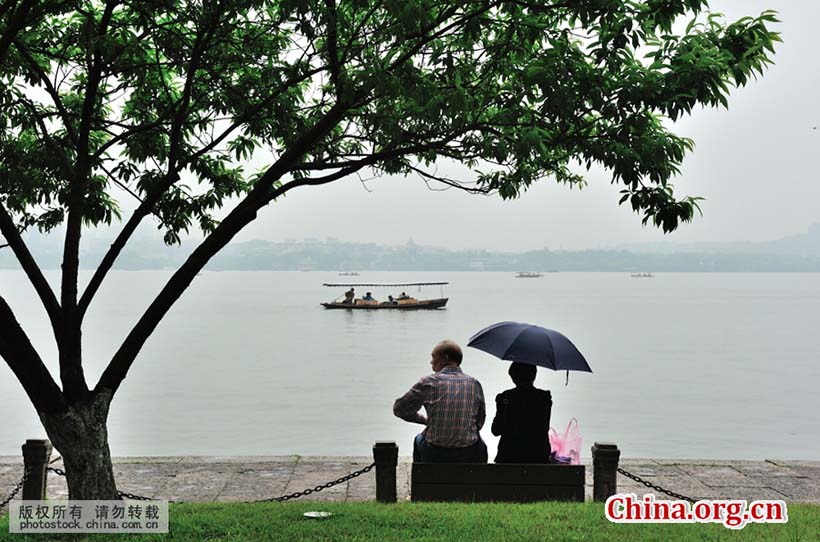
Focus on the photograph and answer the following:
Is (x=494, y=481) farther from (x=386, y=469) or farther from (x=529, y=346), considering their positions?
(x=529, y=346)

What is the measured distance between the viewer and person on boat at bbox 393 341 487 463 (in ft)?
25.3

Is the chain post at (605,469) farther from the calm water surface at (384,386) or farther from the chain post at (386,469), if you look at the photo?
the calm water surface at (384,386)

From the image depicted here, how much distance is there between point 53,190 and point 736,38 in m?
6.79

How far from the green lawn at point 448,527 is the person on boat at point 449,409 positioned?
1.60 feet

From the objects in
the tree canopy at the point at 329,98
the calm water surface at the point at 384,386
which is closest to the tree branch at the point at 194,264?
the tree canopy at the point at 329,98

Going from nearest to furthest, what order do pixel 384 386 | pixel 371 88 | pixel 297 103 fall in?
pixel 371 88, pixel 297 103, pixel 384 386

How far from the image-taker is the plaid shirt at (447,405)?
770 centimetres

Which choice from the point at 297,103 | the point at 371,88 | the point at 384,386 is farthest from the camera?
the point at 384,386

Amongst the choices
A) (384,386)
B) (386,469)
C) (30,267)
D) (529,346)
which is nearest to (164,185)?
(30,267)

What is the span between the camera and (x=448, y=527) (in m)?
7.15

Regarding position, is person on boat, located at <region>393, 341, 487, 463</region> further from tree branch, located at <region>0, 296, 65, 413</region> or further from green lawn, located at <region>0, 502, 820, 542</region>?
tree branch, located at <region>0, 296, 65, 413</region>

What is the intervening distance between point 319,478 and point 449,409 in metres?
3.34

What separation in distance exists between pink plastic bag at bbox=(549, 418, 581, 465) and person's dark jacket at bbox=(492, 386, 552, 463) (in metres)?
0.27

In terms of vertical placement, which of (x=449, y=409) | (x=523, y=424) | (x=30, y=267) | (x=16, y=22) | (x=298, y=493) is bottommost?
(x=298, y=493)
